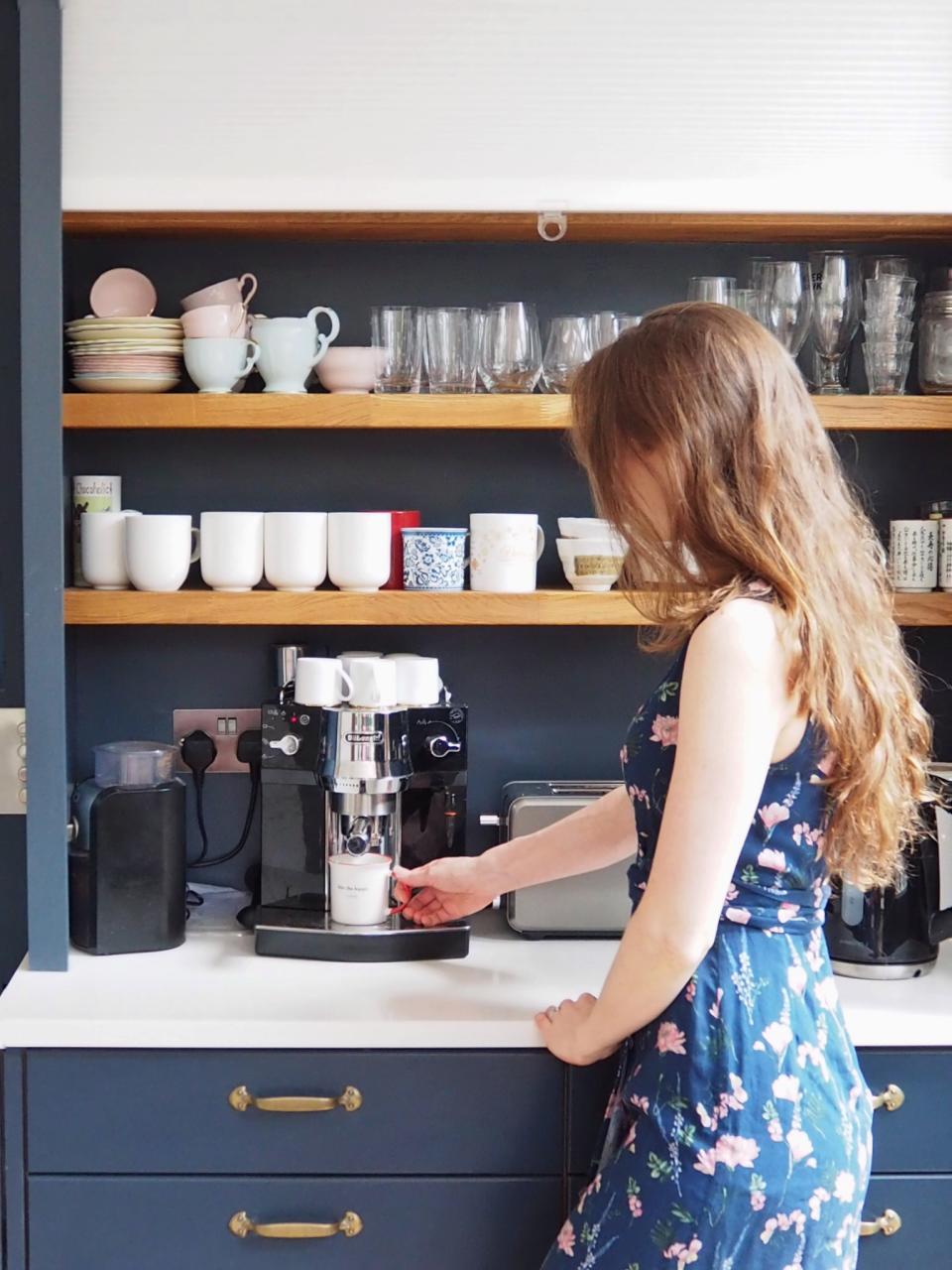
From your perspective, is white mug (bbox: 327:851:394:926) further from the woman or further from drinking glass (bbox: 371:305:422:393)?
drinking glass (bbox: 371:305:422:393)

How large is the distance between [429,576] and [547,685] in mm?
403

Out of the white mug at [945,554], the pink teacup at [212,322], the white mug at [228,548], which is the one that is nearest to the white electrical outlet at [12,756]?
the white mug at [228,548]

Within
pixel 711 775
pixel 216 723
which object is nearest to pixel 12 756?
pixel 216 723

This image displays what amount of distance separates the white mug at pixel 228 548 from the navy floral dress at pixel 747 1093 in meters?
0.77

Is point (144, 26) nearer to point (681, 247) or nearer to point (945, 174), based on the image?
point (681, 247)

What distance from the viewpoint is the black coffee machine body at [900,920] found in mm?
1943

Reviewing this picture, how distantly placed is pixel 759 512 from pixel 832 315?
A: 794 mm

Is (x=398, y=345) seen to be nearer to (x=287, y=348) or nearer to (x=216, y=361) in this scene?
(x=287, y=348)

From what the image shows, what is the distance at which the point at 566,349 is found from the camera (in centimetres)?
207

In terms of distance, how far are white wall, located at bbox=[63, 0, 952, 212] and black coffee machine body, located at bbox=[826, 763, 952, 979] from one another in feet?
2.89

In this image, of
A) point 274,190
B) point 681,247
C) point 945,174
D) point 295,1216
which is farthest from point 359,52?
point 295,1216

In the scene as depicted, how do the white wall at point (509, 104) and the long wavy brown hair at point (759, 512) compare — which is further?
the white wall at point (509, 104)

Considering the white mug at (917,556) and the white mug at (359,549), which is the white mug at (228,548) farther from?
the white mug at (917,556)

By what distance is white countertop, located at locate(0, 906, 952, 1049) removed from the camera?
1750 millimetres
